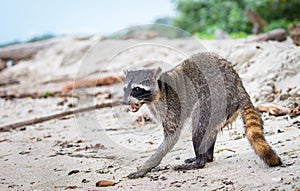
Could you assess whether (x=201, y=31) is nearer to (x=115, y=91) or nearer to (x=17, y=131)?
(x=115, y=91)

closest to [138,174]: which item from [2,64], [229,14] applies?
[2,64]

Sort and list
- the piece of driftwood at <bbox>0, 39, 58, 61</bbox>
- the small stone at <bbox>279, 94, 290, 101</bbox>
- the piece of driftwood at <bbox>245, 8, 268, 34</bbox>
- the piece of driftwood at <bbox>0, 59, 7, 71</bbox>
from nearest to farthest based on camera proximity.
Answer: the small stone at <bbox>279, 94, 290, 101</bbox>, the piece of driftwood at <bbox>245, 8, 268, 34</bbox>, the piece of driftwood at <bbox>0, 59, 7, 71</bbox>, the piece of driftwood at <bbox>0, 39, 58, 61</bbox>

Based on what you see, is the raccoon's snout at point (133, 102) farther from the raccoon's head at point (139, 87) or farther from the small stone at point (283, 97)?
the small stone at point (283, 97)

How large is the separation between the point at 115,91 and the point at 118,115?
5.75ft

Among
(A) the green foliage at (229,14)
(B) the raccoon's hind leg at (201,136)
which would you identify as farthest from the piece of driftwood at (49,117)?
(A) the green foliage at (229,14)

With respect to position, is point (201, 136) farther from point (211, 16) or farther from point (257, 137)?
point (211, 16)

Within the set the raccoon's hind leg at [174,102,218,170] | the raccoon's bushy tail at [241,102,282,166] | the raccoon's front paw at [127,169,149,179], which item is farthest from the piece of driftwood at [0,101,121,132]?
the raccoon's bushy tail at [241,102,282,166]

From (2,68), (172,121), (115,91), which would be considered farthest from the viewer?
(2,68)

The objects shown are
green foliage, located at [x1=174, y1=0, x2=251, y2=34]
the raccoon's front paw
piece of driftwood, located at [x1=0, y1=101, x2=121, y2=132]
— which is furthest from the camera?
green foliage, located at [x1=174, y1=0, x2=251, y2=34]

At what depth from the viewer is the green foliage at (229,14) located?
13.8 m

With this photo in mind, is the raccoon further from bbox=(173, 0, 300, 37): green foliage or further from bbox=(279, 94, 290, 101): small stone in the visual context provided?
bbox=(173, 0, 300, 37): green foliage

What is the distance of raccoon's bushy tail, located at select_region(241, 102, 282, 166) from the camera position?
11.6 feet

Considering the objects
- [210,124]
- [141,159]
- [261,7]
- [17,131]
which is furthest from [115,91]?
[261,7]

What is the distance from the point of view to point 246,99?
13.6 feet
